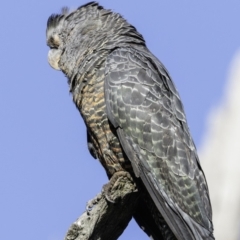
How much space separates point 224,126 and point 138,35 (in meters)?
3.88

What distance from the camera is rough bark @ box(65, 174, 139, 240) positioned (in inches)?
327

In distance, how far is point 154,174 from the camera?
8742 mm

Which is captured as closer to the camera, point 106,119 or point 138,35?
point 106,119

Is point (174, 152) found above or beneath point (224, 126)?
beneath

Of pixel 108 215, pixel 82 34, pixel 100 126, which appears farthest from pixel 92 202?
pixel 82 34

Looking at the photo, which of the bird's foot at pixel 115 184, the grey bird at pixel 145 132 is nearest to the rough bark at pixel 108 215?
the bird's foot at pixel 115 184

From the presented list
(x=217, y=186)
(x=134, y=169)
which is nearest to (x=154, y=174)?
(x=134, y=169)

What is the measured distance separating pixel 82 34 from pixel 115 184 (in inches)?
74.6

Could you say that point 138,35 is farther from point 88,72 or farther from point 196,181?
point 196,181

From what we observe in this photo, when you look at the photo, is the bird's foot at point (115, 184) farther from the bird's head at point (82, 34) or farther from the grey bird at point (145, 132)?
the bird's head at point (82, 34)

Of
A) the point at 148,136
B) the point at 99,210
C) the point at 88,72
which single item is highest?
the point at 88,72

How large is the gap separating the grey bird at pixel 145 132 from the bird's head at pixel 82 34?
0.03m

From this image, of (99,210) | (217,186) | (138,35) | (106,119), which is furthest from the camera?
(217,186)

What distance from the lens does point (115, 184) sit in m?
8.77
